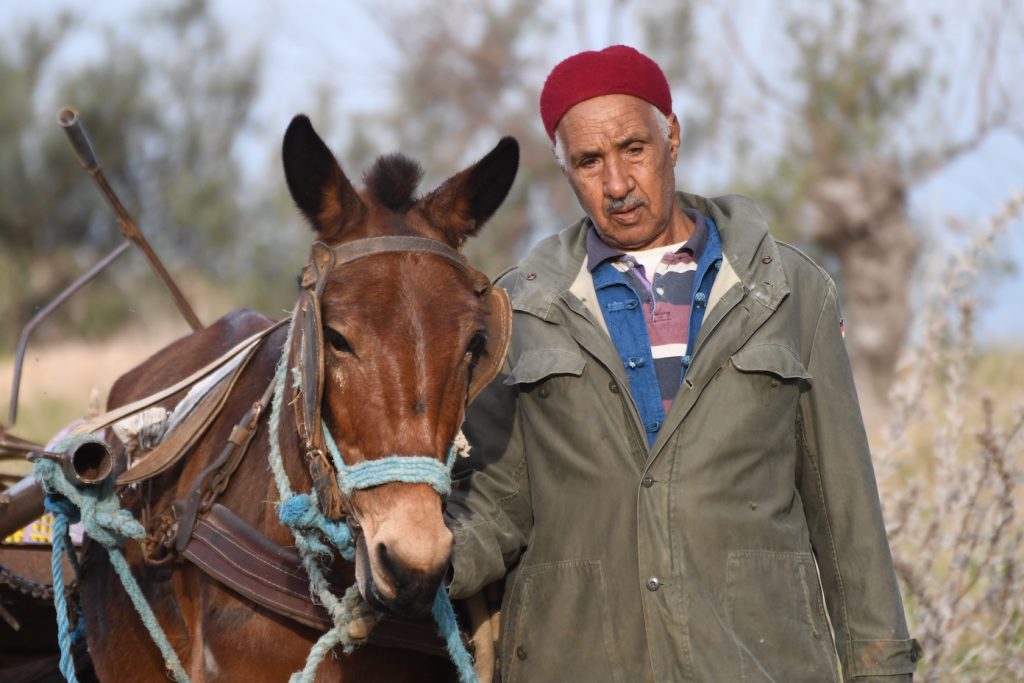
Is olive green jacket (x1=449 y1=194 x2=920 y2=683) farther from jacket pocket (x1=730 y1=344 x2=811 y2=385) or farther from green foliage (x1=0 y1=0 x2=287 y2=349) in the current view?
green foliage (x1=0 y1=0 x2=287 y2=349)

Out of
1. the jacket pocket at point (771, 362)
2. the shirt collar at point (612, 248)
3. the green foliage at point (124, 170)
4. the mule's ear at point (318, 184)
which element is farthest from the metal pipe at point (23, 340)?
the green foliage at point (124, 170)

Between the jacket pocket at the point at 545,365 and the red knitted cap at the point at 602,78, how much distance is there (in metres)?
0.69

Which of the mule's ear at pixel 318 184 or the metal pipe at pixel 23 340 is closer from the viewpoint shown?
the mule's ear at pixel 318 184

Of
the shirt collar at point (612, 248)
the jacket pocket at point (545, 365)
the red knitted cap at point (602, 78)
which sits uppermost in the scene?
the red knitted cap at point (602, 78)

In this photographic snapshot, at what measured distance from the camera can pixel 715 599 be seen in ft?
10.3

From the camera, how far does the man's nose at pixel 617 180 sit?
Result: 3453mm

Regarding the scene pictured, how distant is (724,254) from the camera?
3.40m

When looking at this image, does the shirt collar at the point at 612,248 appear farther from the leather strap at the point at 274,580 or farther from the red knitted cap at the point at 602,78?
the leather strap at the point at 274,580

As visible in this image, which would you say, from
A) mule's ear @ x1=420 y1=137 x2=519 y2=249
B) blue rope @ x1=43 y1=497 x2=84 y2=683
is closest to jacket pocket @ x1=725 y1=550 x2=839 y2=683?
mule's ear @ x1=420 y1=137 x2=519 y2=249

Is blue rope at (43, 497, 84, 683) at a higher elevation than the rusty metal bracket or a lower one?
lower

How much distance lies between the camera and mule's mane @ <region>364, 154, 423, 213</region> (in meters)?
3.19

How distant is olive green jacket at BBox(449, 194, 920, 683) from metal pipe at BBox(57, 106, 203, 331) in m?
1.86

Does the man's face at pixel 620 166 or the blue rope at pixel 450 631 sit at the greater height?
the man's face at pixel 620 166

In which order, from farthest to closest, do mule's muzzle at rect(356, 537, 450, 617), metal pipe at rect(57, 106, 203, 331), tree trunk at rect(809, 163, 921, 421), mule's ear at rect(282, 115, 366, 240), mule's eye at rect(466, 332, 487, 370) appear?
1. tree trunk at rect(809, 163, 921, 421)
2. metal pipe at rect(57, 106, 203, 331)
3. mule's ear at rect(282, 115, 366, 240)
4. mule's eye at rect(466, 332, 487, 370)
5. mule's muzzle at rect(356, 537, 450, 617)
